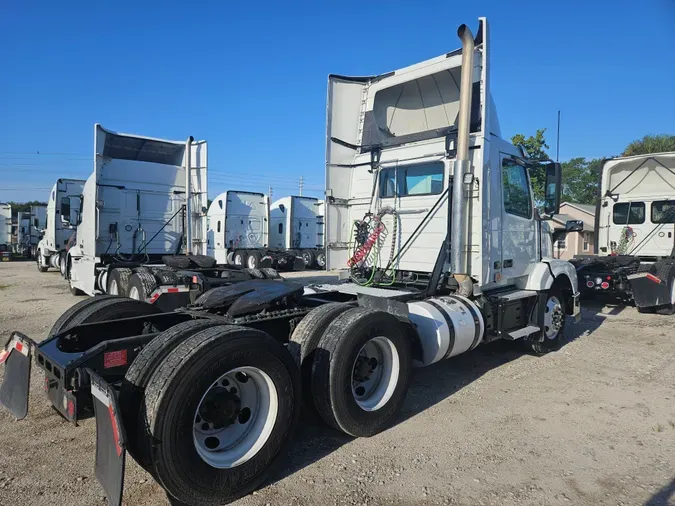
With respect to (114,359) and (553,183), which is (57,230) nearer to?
(114,359)

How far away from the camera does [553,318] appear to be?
718 cm

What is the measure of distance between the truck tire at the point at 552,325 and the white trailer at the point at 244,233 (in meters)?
15.9

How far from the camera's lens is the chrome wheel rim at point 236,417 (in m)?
3.17

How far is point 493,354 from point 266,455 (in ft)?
15.5

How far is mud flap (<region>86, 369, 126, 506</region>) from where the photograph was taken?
2502mm

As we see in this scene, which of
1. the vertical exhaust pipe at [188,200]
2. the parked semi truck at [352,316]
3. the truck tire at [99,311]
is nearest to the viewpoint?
the parked semi truck at [352,316]

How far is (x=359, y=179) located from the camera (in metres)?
6.95

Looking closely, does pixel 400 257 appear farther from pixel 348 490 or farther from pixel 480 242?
pixel 348 490

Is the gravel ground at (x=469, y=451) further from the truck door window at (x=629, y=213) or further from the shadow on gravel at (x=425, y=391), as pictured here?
the truck door window at (x=629, y=213)

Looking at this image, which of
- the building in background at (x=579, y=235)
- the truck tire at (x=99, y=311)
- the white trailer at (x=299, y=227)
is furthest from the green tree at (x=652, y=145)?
the truck tire at (x=99, y=311)

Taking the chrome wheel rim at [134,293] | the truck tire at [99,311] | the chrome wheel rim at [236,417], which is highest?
the truck tire at [99,311]

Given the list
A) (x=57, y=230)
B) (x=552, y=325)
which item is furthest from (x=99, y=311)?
(x=57, y=230)

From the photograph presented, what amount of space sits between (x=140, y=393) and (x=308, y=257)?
21337 mm

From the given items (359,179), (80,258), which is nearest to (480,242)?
(359,179)
